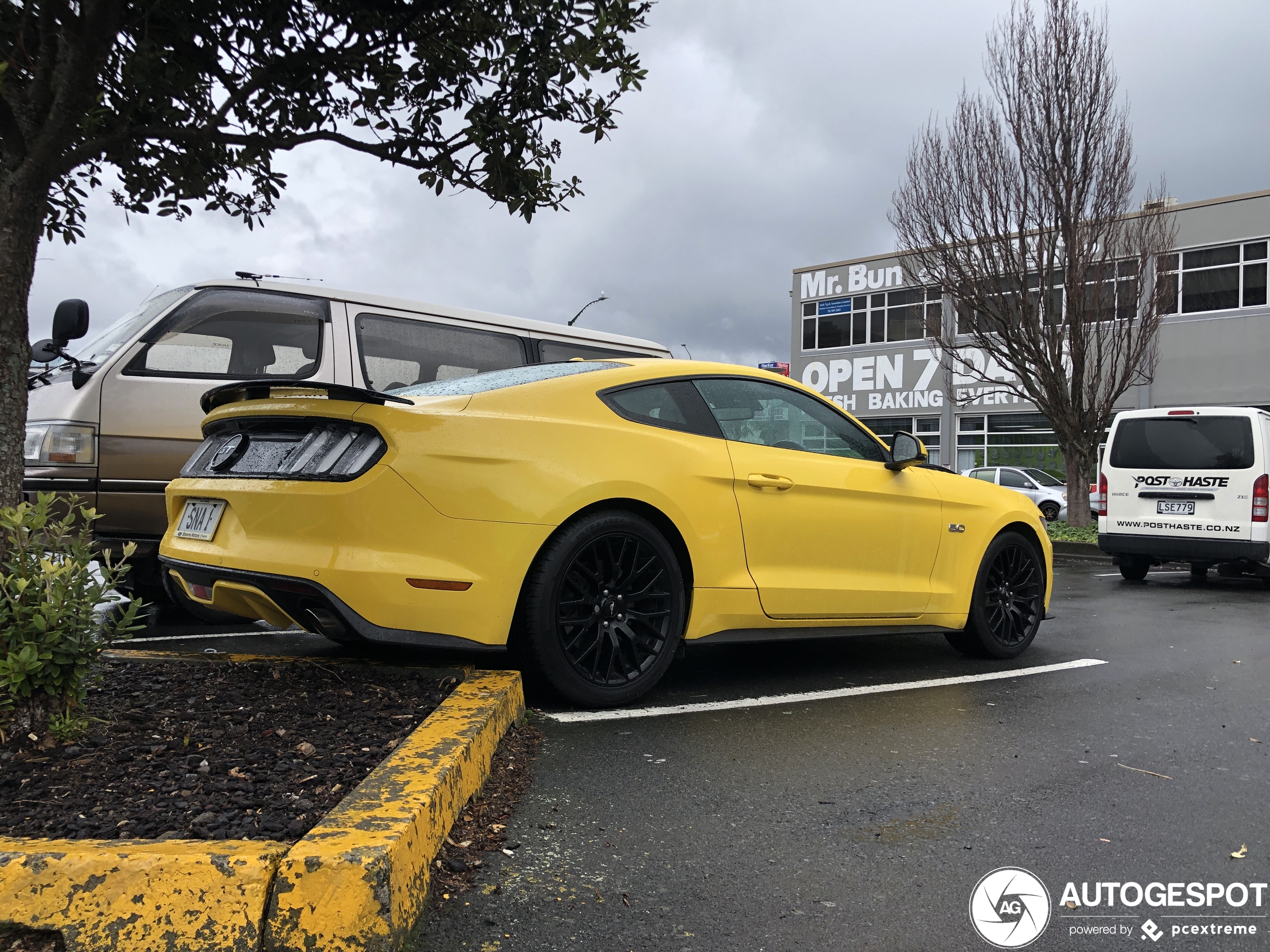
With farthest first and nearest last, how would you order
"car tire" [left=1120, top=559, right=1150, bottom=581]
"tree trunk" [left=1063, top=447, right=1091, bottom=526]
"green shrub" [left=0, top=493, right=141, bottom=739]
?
"tree trunk" [left=1063, top=447, right=1091, bottom=526]
"car tire" [left=1120, top=559, right=1150, bottom=581]
"green shrub" [left=0, top=493, right=141, bottom=739]

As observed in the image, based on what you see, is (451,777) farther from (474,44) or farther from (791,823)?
(474,44)

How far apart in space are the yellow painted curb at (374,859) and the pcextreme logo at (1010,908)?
125 cm

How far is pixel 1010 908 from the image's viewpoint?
7.68 ft

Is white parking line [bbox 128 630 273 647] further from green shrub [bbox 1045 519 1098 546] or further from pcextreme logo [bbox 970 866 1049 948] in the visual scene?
green shrub [bbox 1045 519 1098 546]

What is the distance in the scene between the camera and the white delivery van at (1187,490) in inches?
404

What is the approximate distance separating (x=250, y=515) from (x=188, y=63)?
249 centimetres

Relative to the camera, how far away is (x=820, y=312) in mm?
35594

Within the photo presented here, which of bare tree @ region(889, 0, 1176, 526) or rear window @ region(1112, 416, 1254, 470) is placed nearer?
rear window @ region(1112, 416, 1254, 470)

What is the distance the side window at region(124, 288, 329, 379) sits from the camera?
5934mm

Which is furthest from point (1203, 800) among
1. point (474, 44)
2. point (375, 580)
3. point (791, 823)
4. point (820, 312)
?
point (820, 312)

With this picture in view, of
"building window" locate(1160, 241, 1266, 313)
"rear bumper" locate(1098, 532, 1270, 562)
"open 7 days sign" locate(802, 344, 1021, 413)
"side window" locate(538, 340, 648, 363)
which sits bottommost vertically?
"rear bumper" locate(1098, 532, 1270, 562)

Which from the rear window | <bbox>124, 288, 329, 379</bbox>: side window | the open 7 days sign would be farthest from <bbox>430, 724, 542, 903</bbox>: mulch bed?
the open 7 days sign

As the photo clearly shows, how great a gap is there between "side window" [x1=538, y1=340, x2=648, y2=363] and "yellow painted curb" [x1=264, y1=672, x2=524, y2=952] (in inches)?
211

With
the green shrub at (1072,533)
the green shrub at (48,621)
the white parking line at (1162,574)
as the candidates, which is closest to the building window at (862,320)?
the green shrub at (1072,533)
